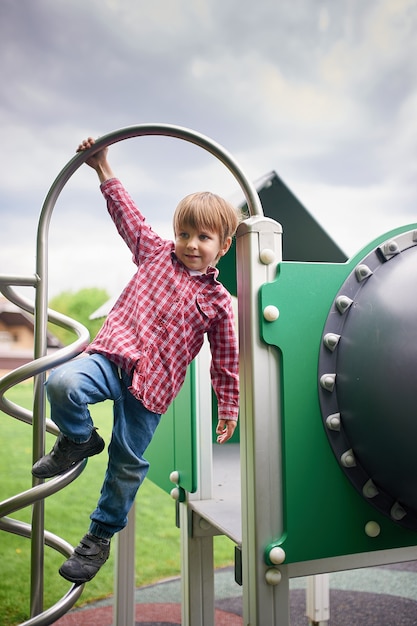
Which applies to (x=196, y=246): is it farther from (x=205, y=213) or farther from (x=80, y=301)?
(x=80, y=301)

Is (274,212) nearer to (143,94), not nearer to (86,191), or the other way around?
(143,94)

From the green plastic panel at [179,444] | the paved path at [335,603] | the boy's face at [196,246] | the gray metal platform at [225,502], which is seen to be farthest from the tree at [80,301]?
the boy's face at [196,246]

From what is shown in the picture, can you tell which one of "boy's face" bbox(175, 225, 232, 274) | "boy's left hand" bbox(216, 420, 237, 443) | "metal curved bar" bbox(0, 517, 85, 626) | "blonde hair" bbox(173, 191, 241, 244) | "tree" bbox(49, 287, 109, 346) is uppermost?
"tree" bbox(49, 287, 109, 346)

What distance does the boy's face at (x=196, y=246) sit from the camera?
1.22 metres

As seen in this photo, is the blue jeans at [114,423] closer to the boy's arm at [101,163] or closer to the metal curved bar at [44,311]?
the metal curved bar at [44,311]

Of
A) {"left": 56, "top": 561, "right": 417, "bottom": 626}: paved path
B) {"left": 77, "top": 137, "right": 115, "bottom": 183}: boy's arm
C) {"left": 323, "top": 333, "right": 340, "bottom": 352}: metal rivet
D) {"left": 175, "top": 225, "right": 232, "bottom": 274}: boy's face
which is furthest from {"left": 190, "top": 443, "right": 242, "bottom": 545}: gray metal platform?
{"left": 56, "top": 561, "right": 417, "bottom": 626}: paved path

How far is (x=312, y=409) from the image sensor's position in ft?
3.66

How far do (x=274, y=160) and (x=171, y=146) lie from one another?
78.1 inches

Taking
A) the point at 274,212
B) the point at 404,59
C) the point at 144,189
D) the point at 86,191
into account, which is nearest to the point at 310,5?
the point at 404,59

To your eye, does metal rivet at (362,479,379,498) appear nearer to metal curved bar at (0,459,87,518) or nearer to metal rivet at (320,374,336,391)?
metal rivet at (320,374,336,391)

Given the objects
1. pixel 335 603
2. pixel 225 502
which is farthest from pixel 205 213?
pixel 335 603

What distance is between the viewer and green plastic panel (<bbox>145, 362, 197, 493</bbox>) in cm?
177

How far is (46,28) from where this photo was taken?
960 centimetres

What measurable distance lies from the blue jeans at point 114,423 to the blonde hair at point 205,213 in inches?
12.8
